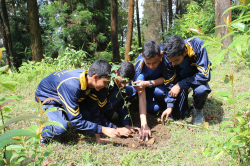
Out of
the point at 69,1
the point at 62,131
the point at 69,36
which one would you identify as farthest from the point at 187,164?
the point at 69,1

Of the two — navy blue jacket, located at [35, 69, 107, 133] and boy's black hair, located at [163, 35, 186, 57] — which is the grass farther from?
boy's black hair, located at [163, 35, 186, 57]

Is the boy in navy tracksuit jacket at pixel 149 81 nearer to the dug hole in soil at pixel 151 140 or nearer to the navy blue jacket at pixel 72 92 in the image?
the dug hole in soil at pixel 151 140

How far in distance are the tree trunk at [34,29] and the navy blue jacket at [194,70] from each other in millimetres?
4939

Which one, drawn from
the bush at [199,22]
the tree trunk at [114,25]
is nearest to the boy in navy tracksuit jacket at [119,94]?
the tree trunk at [114,25]

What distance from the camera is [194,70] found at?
3.01m

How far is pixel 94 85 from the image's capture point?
2.41 meters

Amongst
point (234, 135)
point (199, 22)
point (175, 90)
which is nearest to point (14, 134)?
point (234, 135)

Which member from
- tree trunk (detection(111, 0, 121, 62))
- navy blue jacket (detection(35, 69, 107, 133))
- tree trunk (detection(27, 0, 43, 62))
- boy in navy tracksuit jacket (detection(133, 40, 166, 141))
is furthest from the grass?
tree trunk (detection(111, 0, 121, 62))

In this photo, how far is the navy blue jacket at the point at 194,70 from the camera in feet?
8.91

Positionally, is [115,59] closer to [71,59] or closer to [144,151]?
[71,59]

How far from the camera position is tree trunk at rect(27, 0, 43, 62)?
5.85 m

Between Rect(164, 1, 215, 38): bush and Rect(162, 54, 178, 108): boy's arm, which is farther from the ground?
Rect(164, 1, 215, 38): bush

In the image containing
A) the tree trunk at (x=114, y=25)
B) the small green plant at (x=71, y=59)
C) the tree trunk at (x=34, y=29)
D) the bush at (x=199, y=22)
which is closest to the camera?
the small green plant at (x=71, y=59)

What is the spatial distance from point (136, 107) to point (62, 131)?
169 centimetres
